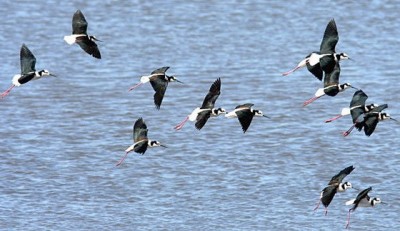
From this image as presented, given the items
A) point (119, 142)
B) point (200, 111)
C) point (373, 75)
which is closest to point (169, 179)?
point (119, 142)

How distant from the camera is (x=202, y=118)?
54.2 feet

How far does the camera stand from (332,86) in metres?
16.9

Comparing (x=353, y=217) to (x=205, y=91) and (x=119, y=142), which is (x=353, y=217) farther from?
Result: (x=205, y=91)

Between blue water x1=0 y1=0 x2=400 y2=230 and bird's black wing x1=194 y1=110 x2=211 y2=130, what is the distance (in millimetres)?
2259

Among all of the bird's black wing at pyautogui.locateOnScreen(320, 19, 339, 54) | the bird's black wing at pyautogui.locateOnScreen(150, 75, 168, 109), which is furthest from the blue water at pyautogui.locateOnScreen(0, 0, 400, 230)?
the bird's black wing at pyautogui.locateOnScreen(320, 19, 339, 54)

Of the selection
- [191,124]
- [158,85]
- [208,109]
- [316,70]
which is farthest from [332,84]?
[191,124]

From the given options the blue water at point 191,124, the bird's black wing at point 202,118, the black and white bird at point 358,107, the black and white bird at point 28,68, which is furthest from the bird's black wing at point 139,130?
the black and white bird at point 358,107

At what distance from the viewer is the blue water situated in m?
19.2

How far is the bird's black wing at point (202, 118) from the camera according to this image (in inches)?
644

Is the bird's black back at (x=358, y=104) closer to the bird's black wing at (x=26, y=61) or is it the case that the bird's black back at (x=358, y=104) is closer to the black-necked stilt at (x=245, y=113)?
the black-necked stilt at (x=245, y=113)

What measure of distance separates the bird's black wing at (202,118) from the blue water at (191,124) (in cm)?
226

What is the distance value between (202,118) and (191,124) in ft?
22.0

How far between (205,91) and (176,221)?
6.60 m

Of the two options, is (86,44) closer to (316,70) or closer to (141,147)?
(141,147)
